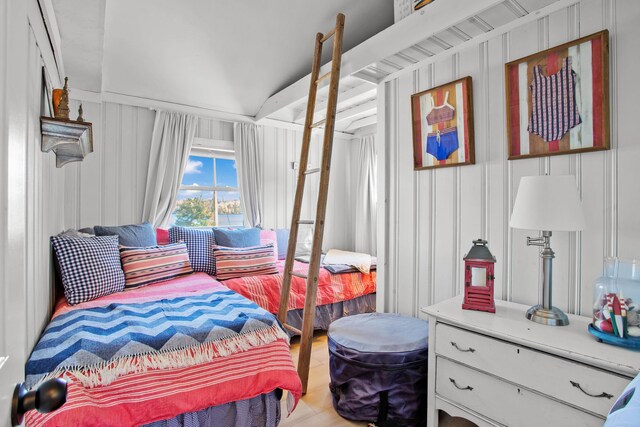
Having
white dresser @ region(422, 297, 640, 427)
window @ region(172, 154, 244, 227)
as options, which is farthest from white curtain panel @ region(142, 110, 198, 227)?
white dresser @ region(422, 297, 640, 427)

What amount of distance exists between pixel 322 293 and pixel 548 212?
209cm

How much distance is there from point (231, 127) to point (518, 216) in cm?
329

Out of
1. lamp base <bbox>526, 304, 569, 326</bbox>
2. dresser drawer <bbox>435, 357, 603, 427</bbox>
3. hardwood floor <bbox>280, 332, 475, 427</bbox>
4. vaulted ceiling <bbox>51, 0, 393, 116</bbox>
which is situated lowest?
hardwood floor <bbox>280, 332, 475, 427</bbox>

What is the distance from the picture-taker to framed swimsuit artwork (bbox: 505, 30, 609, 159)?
149 centimetres

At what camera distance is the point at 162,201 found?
3451 millimetres

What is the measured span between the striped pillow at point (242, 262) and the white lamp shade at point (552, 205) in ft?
7.24

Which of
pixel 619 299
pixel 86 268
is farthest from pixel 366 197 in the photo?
pixel 619 299

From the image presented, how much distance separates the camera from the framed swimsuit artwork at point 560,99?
4.88 feet

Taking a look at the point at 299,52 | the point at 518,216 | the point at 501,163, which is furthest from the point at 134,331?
the point at 299,52

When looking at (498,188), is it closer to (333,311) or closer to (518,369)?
(518,369)

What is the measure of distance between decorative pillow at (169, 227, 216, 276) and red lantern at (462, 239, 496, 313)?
2253 millimetres

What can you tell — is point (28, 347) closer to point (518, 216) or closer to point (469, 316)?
point (469, 316)

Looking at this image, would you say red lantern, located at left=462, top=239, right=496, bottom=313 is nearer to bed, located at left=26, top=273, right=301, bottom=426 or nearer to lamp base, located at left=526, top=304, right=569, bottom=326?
lamp base, located at left=526, top=304, right=569, bottom=326

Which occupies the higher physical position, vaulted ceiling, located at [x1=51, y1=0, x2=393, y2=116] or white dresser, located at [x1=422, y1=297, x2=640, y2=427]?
vaulted ceiling, located at [x1=51, y1=0, x2=393, y2=116]
